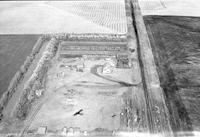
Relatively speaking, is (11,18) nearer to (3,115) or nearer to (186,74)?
(3,115)

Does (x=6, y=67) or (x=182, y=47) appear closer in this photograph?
(x=6, y=67)

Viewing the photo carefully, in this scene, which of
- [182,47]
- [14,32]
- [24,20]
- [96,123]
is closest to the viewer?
[96,123]

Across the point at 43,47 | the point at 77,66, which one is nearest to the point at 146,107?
the point at 77,66

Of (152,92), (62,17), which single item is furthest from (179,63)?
(62,17)

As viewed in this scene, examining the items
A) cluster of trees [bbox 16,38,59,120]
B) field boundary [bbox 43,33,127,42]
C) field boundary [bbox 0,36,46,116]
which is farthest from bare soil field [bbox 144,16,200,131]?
field boundary [bbox 0,36,46,116]

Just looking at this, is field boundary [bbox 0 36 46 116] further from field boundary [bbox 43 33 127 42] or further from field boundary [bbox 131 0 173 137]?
field boundary [bbox 131 0 173 137]

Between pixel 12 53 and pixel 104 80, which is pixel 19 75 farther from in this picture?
pixel 104 80
